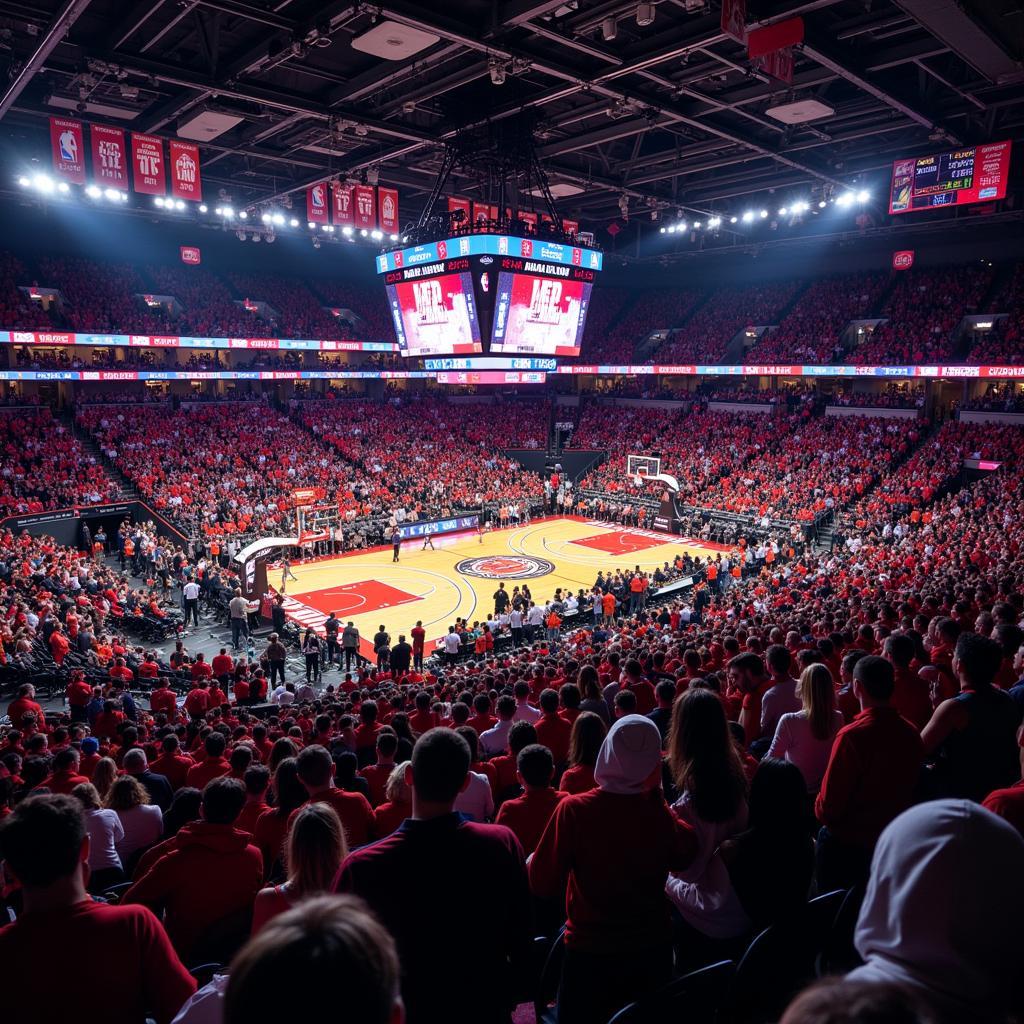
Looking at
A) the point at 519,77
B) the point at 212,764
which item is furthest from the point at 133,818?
the point at 519,77

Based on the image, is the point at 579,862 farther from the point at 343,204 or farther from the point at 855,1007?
the point at 343,204

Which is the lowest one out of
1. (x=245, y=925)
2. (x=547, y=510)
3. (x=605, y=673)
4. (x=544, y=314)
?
(x=547, y=510)

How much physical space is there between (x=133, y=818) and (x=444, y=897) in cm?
437

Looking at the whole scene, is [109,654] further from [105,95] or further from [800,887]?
[800,887]

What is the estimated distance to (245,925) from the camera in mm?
3801

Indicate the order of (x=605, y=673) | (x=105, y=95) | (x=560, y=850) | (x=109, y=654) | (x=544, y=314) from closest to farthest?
(x=560, y=850)
(x=605, y=673)
(x=109, y=654)
(x=105, y=95)
(x=544, y=314)

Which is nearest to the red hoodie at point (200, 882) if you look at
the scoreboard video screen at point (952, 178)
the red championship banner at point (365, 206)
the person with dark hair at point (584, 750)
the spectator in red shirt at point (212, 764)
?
the person with dark hair at point (584, 750)

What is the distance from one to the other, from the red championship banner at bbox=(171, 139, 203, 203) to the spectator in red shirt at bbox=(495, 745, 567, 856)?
19.1 metres

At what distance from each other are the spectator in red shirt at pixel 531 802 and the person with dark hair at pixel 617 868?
1.23m

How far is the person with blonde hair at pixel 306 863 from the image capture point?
3000 millimetres

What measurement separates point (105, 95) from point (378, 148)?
8067mm

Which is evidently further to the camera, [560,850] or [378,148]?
[378,148]

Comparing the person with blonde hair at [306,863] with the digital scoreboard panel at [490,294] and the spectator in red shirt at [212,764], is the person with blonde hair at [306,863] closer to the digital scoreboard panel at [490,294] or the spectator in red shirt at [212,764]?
the spectator in red shirt at [212,764]

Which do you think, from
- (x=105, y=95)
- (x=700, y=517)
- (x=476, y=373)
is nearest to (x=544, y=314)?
(x=476, y=373)
